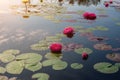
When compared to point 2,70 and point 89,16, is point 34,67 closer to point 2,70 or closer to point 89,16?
point 2,70

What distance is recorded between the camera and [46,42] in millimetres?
4941

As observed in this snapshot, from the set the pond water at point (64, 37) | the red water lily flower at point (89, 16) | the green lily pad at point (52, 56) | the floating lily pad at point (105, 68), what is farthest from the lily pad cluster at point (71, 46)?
the red water lily flower at point (89, 16)

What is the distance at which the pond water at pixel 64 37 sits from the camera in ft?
12.5

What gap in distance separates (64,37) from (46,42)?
57 cm

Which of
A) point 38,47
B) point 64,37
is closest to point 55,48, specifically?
point 38,47

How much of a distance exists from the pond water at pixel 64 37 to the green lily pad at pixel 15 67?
0.07 ft

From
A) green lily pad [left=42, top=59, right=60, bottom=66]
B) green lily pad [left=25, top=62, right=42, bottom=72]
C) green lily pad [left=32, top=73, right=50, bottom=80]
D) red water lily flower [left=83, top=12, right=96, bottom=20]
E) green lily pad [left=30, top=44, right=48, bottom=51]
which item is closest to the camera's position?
green lily pad [left=32, top=73, right=50, bottom=80]

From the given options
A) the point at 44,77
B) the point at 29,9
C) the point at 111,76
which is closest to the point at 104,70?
the point at 111,76

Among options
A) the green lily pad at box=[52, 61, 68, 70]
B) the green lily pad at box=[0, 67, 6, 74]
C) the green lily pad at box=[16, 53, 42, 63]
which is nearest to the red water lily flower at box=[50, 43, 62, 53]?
the green lily pad at box=[16, 53, 42, 63]

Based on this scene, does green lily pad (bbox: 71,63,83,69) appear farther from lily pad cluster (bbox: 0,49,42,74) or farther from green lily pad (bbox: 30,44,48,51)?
green lily pad (bbox: 30,44,48,51)

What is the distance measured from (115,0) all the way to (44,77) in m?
7.34

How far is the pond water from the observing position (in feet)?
12.5

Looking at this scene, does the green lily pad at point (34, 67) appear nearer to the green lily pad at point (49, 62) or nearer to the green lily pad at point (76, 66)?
the green lily pad at point (49, 62)

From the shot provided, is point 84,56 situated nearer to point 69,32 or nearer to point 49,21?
point 69,32
